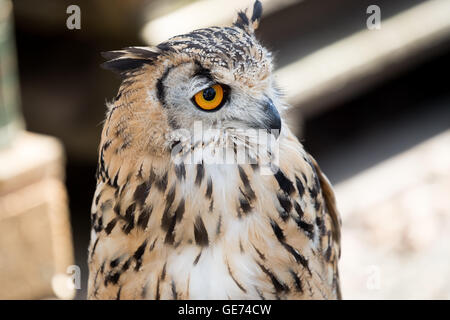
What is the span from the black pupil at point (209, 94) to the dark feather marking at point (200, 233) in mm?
245

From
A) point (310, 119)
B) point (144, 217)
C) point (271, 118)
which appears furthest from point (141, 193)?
point (310, 119)

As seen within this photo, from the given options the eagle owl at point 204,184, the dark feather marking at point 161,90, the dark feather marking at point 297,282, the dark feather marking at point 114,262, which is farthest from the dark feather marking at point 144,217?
the dark feather marking at point 297,282

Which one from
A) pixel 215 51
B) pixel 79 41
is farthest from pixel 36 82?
pixel 215 51

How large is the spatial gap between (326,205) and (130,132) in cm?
54

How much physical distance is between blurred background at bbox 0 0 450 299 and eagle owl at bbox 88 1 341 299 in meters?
0.26

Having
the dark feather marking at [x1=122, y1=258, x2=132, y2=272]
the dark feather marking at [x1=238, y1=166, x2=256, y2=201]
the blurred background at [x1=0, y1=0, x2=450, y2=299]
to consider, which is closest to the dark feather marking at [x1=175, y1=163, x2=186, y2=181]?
the dark feather marking at [x1=238, y1=166, x2=256, y2=201]

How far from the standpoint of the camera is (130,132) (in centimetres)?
115

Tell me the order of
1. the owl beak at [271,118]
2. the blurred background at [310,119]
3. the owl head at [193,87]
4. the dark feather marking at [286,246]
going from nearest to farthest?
the owl head at [193,87]
the owl beak at [271,118]
the dark feather marking at [286,246]
the blurred background at [310,119]

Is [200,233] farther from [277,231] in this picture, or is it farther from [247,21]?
[247,21]

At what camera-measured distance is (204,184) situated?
3.96 feet

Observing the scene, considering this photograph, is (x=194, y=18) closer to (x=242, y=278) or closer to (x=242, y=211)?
(x=242, y=211)

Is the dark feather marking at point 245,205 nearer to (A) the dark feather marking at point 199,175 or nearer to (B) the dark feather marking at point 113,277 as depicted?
(A) the dark feather marking at point 199,175

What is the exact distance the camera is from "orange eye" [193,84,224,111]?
1065mm

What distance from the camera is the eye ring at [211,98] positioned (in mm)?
1064
